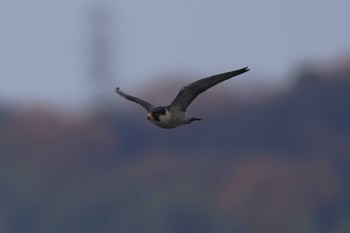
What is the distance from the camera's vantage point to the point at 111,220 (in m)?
71.6

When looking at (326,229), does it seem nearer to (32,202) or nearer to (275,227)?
(275,227)

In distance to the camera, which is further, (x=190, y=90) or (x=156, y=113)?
(x=190, y=90)

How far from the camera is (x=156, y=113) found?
22859mm

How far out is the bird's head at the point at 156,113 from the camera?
2281 centimetres

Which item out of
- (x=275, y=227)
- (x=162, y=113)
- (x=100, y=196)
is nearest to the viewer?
(x=162, y=113)

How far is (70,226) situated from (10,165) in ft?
24.2

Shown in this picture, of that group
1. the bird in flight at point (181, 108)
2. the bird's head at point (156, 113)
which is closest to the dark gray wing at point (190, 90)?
the bird in flight at point (181, 108)

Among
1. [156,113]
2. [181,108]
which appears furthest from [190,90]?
[156,113]

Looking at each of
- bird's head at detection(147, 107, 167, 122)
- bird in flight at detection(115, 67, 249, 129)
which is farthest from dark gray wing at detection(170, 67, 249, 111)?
bird's head at detection(147, 107, 167, 122)

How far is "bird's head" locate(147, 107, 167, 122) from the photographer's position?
22.8 m

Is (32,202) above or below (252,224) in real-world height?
above

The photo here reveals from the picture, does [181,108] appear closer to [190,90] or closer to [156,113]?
[190,90]

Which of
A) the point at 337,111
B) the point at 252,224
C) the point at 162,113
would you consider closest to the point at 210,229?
the point at 252,224

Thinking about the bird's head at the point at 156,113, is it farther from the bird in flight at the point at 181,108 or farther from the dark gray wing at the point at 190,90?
the dark gray wing at the point at 190,90
